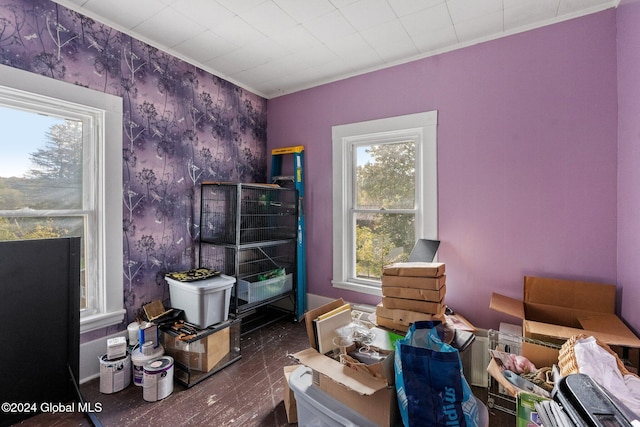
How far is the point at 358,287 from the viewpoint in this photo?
9.54ft

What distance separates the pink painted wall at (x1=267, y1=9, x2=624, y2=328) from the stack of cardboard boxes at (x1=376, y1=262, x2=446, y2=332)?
0.69 meters

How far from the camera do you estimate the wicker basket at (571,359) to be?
50.9 inches

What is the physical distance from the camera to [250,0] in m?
1.89

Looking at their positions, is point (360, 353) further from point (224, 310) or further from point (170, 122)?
point (170, 122)

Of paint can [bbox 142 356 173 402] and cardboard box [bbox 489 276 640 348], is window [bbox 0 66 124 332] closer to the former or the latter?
paint can [bbox 142 356 173 402]

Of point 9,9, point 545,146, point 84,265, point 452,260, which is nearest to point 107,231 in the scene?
point 84,265

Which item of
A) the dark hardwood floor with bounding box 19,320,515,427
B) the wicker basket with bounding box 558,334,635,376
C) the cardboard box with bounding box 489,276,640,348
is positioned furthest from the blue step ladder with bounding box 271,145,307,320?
the wicker basket with bounding box 558,334,635,376

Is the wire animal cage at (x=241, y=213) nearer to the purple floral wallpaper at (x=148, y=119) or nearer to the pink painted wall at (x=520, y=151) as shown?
the purple floral wallpaper at (x=148, y=119)

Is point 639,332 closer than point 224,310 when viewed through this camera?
Yes

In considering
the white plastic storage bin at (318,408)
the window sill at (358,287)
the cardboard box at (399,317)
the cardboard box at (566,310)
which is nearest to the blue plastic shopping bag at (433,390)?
the white plastic storage bin at (318,408)

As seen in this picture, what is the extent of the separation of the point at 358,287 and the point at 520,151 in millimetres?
1762

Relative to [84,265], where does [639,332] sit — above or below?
below

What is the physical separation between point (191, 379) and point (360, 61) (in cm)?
290

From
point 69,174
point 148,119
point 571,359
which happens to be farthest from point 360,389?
point 148,119
